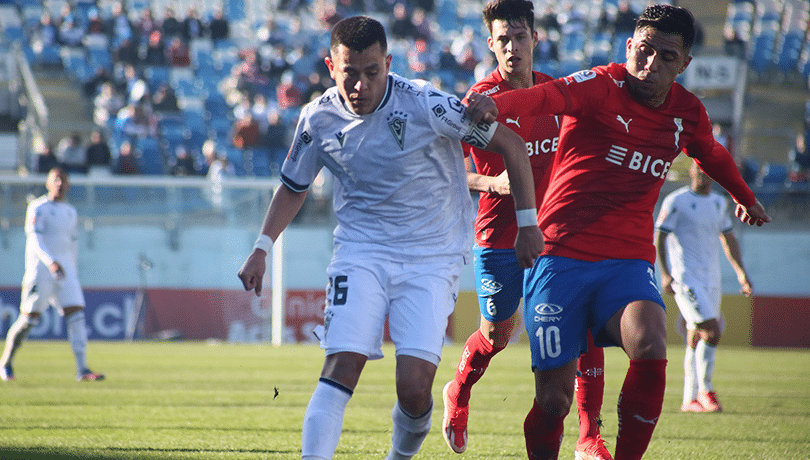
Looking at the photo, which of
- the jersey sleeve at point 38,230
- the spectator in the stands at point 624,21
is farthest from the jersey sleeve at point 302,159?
the spectator in the stands at point 624,21

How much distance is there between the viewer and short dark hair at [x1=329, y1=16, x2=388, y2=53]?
12.3ft

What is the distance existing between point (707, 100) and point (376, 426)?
58.0 ft

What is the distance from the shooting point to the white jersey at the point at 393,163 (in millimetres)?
3967

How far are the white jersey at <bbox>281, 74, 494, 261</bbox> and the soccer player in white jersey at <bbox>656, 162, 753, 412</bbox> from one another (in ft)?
15.9

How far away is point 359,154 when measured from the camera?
3979 millimetres

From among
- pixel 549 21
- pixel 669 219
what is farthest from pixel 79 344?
pixel 549 21

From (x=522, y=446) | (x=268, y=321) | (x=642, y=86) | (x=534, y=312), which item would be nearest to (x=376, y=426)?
(x=522, y=446)

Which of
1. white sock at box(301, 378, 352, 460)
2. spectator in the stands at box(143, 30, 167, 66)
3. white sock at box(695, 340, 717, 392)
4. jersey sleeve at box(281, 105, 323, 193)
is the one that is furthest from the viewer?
spectator in the stands at box(143, 30, 167, 66)

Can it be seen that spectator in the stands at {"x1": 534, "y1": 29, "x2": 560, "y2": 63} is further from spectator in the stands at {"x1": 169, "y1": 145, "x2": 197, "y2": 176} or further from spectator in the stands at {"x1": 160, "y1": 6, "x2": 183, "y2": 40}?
spectator in the stands at {"x1": 160, "y1": 6, "x2": 183, "y2": 40}

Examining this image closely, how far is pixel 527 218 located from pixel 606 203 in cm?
57

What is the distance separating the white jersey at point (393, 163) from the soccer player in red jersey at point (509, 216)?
75 cm

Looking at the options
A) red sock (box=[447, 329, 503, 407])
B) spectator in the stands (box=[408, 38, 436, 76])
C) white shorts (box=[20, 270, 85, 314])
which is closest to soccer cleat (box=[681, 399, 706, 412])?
red sock (box=[447, 329, 503, 407])

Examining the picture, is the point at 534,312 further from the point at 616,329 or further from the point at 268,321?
the point at 268,321

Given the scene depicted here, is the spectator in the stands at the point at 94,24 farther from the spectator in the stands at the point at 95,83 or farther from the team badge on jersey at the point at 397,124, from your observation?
the team badge on jersey at the point at 397,124
